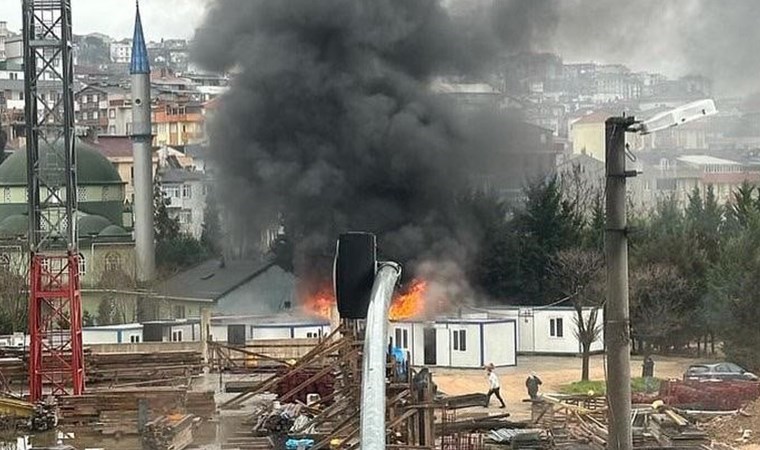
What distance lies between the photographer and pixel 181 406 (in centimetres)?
2527

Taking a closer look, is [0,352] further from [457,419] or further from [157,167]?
[157,167]

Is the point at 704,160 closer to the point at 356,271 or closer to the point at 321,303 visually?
the point at 321,303

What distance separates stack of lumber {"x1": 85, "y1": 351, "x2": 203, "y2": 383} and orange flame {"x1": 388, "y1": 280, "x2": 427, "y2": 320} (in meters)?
5.25

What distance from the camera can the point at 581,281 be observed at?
3716 cm

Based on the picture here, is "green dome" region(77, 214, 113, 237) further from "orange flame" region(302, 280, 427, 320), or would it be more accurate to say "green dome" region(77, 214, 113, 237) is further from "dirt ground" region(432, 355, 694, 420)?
"dirt ground" region(432, 355, 694, 420)

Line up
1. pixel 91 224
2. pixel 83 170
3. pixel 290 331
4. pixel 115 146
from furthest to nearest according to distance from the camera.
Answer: pixel 115 146, pixel 83 170, pixel 91 224, pixel 290 331

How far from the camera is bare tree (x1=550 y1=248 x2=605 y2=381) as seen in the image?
33969 mm

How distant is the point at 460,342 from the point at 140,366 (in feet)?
26.1

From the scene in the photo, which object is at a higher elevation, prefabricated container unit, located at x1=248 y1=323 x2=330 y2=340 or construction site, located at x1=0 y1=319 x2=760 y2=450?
prefabricated container unit, located at x1=248 y1=323 x2=330 y2=340

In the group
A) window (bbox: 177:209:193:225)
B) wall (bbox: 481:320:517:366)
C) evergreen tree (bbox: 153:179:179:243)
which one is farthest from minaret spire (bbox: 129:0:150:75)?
wall (bbox: 481:320:517:366)

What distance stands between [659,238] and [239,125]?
501 inches

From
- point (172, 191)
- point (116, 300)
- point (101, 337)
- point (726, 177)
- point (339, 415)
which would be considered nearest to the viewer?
point (339, 415)

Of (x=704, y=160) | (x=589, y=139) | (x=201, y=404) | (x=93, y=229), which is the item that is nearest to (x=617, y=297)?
(x=201, y=404)

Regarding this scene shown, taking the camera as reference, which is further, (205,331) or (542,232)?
(542,232)
